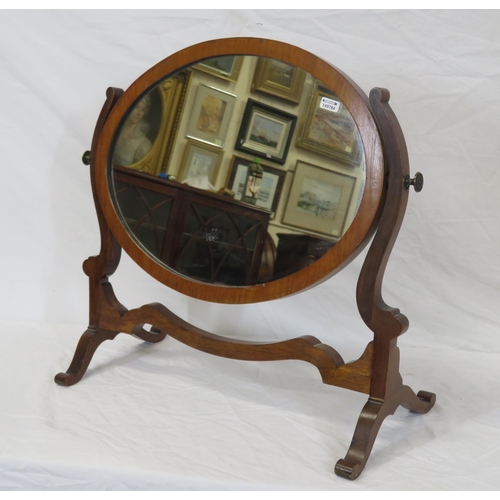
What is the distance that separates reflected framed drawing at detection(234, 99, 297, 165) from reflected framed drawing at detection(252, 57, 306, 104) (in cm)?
4

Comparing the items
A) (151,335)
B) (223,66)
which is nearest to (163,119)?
(223,66)

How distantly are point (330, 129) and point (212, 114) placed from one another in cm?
32

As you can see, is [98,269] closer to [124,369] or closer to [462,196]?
[124,369]

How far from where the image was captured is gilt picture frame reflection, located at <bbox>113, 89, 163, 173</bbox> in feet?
5.37

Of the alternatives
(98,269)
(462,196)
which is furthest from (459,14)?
(98,269)

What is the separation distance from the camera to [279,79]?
4.88 feet

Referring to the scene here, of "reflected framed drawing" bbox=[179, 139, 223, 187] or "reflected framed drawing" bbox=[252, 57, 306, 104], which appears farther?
"reflected framed drawing" bbox=[179, 139, 223, 187]

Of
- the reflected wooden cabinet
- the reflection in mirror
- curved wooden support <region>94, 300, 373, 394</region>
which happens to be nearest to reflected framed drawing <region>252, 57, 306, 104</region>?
the reflection in mirror

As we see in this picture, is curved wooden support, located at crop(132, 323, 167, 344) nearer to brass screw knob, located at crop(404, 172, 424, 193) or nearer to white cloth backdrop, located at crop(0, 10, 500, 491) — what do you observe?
white cloth backdrop, located at crop(0, 10, 500, 491)

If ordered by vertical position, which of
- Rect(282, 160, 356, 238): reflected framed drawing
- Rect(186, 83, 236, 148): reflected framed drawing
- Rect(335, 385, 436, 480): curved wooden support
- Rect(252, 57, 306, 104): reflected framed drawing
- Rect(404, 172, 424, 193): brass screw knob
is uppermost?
Rect(252, 57, 306, 104): reflected framed drawing

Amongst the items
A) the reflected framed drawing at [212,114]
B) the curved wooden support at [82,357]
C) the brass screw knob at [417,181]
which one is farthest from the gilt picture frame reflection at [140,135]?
the brass screw knob at [417,181]

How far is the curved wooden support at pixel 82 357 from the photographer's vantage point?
1727 millimetres

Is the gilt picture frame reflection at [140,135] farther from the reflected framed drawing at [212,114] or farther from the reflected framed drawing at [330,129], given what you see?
the reflected framed drawing at [330,129]

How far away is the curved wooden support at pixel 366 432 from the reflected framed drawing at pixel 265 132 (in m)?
0.60
